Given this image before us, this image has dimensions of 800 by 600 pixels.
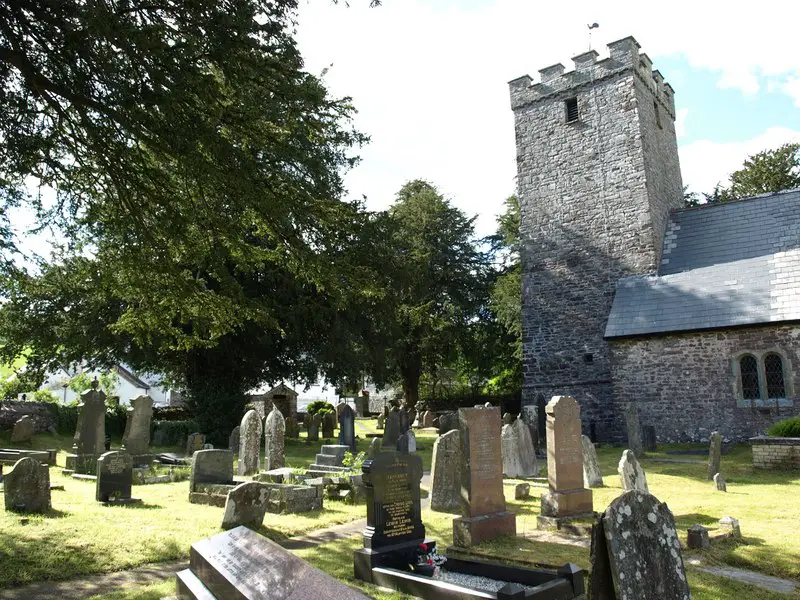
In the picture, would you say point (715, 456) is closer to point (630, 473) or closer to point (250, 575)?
point (630, 473)

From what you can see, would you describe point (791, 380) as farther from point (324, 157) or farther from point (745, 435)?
point (324, 157)

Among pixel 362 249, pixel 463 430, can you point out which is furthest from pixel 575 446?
pixel 362 249

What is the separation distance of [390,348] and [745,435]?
12.2 m

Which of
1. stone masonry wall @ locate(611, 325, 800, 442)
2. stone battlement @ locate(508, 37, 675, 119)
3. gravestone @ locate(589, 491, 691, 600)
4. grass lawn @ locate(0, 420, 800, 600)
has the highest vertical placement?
stone battlement @ locate(508, 37, 675, 119)

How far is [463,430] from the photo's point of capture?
307 inches

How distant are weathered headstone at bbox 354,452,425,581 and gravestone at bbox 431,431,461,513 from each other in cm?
293

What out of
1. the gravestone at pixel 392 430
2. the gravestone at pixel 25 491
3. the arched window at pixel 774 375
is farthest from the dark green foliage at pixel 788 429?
the gravestone at pixel 25 491

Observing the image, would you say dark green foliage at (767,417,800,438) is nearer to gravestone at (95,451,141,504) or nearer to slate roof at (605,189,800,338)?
slate roof at (605,189,800,338)

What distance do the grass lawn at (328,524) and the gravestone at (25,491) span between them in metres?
0.20

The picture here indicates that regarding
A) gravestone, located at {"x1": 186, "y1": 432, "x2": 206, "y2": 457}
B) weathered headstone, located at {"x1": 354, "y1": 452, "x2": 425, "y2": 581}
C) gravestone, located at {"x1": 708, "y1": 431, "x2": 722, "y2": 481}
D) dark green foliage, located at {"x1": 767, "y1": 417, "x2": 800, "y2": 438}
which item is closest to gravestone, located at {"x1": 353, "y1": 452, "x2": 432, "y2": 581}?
weathered headstone, located at {"x1": 354, "y1": 452, "x2": 425, "y2": 581}

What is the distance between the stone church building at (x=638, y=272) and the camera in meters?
16.3

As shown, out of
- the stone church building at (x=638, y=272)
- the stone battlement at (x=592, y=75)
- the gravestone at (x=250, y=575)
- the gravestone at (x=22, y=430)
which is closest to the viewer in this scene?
the gravestone at (x=250, y=575)

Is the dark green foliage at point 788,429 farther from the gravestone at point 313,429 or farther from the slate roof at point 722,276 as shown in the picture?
the gravestone at point 313,429

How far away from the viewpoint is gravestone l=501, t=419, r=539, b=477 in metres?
12.7
